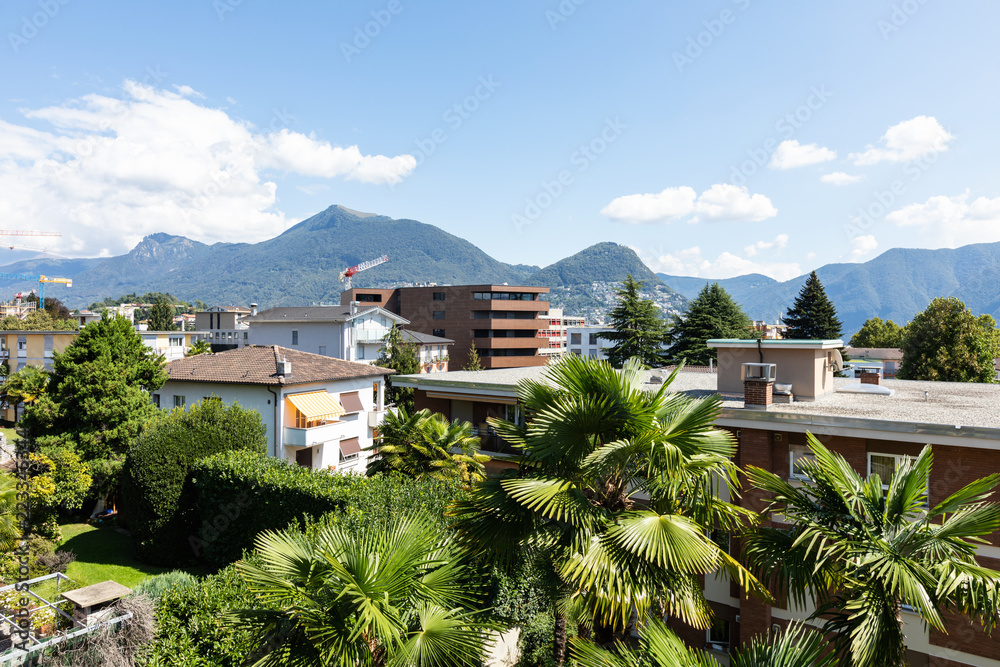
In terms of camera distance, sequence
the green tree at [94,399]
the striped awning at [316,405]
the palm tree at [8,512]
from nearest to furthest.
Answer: the palm tree at [8,512]
the green tree at [94,399]
the striped awning at [316,405]

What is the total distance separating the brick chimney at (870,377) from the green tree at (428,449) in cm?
1347

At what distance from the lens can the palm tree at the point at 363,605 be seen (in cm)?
578

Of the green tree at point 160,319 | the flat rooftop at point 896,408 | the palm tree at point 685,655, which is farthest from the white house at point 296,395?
the green tree at point 160,319

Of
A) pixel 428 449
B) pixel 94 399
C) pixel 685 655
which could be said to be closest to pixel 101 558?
pixel 94 399

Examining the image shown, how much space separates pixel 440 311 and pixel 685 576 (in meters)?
74.4

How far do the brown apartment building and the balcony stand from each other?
47.5m

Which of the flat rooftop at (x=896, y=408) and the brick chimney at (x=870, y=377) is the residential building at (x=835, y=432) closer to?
the flat rooftop at (x=896, y=408)

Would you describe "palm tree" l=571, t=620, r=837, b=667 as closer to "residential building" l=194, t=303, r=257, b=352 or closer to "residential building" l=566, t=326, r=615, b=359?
"residential building" l=194, t=303, r=257, b=352

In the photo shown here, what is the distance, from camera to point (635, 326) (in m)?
43.1

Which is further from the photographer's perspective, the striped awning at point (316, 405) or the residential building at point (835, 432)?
the striped awning at point (316, 405)

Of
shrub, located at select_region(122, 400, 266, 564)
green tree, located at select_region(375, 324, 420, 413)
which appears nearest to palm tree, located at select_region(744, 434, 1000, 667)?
shrub, located at select_region(122, 400, 266, 564)

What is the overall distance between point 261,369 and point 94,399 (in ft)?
23.0

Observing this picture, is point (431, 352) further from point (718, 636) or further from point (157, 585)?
point (718, 636)

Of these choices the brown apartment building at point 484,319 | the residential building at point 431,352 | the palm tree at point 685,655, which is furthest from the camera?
the brown apartment building at point 484,319
